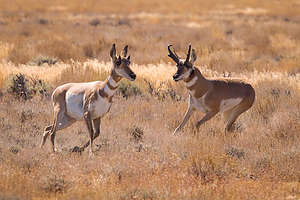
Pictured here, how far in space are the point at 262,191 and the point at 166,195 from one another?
123 cm

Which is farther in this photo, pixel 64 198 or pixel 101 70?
pixel 101 70

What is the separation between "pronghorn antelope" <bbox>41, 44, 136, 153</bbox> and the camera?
7820mm

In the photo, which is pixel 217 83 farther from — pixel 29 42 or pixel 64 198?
pixel 29 42

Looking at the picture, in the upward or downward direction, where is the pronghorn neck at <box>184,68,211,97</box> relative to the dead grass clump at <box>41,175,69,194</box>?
upward

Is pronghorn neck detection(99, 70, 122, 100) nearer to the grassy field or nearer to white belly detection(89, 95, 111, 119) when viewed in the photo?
white belly detection(89, 95, 111, 119)

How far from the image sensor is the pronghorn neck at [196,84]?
29.1 feet

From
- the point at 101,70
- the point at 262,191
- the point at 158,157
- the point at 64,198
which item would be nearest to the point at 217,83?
the point at 158,157

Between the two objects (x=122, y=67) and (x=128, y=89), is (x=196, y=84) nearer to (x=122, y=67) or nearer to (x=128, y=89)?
(x=122, y=67)

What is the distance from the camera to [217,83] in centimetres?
918

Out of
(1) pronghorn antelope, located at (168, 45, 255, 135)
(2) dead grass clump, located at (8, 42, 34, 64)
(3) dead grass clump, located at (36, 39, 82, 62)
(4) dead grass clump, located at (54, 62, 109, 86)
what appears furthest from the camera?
(3) dead grass clump, located at (36, 39, 82, 62)

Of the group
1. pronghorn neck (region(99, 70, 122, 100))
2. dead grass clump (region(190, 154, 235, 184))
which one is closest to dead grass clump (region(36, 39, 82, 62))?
pronghorn neck (region(99, 70, 122, 100))

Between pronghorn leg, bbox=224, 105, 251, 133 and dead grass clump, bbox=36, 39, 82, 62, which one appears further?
dead grass clump, bbox=36, 39, 82, 62

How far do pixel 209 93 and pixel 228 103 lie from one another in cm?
44

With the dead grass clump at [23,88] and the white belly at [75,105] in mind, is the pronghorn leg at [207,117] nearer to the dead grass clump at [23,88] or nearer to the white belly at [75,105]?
the white belly at [75,105]
